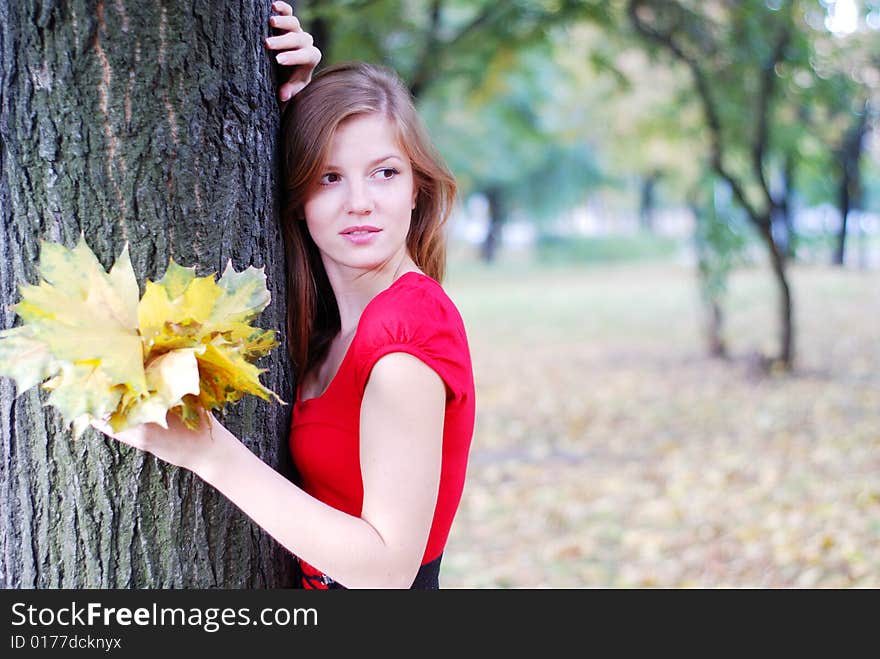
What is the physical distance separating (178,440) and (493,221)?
34.6 m

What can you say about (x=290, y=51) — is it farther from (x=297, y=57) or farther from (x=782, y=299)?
(x=782, y=299)

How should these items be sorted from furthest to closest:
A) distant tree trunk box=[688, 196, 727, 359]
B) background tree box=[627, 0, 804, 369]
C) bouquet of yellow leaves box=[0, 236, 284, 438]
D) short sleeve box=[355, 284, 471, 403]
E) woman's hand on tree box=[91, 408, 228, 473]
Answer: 1. distant tree trunk box=[688, 196, 727, 359]
2. background tree box=[627, 0, 804, 369]
3. short sleeve box=[355, 284, 471, 403]
4. woman's hand on tree box=[91, 408, 228, 473]
5. bouquet of yellow leaves box=[0, 236, 284, 438]

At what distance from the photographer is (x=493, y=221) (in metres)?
35.6

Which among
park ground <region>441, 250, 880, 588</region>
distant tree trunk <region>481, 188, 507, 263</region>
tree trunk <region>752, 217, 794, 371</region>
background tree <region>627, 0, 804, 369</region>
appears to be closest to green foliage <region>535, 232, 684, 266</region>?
distant tree trunk <region>481, 188, 507, 263</region>

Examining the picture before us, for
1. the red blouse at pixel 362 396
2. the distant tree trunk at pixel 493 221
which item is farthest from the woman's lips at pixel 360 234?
the distant tree trunk at pixel 493 221

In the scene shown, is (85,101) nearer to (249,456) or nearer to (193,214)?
(193,214)

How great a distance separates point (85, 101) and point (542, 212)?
34.2 meters

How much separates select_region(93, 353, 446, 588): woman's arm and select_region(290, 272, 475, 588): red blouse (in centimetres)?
5

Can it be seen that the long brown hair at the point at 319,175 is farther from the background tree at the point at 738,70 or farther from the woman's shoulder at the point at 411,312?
the background tree at the point at 738,70

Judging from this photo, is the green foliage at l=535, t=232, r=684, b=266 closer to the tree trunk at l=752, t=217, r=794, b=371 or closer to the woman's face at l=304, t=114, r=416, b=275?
the tree trunk at l=752, t=217, r=794, b=371

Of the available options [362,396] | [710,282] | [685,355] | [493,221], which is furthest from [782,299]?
[493,221]

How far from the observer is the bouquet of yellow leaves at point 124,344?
1.36m

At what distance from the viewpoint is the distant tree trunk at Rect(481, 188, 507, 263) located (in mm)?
35131

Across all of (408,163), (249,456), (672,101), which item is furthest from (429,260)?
(672,101)
